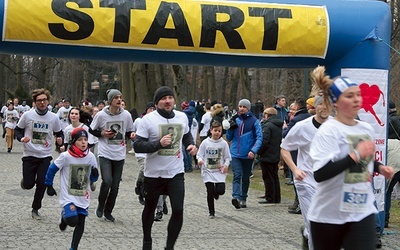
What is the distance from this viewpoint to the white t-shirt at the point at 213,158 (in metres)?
12.5

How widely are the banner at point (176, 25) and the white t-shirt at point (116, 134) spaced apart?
209 cm

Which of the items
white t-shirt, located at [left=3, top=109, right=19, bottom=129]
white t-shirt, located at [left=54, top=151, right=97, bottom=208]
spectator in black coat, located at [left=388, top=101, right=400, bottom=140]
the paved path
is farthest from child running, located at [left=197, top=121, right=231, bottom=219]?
white t-shirt, located at [left=3, top=109, right=19, bottom=129]

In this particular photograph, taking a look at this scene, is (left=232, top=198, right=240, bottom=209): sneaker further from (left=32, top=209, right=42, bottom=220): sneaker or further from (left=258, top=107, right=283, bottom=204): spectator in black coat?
(left=32, top=209, right=42, bottom=220): sneaker

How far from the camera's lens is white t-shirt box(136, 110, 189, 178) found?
8797 millimetres

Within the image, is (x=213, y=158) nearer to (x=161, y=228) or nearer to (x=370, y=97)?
(x=161, y=228)

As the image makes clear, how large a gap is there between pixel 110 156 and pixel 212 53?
2.51 meters

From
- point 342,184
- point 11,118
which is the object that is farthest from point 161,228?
point 11,118

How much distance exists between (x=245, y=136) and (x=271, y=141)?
130 cm

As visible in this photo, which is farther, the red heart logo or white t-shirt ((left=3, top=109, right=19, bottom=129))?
white t-shirt ((left=3, top=109, right=19, bottom=129))

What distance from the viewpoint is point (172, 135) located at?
349 inches

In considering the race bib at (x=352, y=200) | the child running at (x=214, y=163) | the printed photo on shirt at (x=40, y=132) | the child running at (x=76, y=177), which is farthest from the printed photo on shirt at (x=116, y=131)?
the race bib at (x=352, y=200)

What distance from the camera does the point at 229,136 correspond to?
1435cm

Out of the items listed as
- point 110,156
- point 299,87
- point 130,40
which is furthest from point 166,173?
point 299,87

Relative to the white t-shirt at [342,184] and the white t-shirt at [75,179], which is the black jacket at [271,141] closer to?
the white t-shirt at [75,179]
